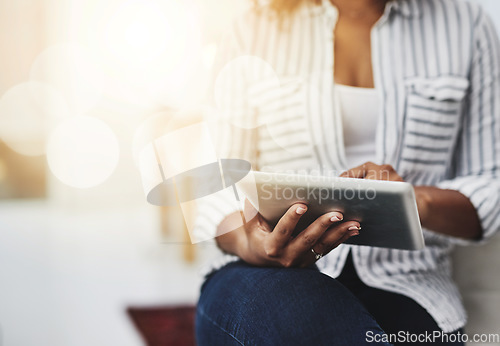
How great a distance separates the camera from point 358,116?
66 cm

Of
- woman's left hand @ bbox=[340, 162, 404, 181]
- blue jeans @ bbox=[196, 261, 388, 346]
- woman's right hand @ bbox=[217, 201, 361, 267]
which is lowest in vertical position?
blue jeans @ bbox=[196, 261, 388, 346]

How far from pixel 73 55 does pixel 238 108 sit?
3.17 m

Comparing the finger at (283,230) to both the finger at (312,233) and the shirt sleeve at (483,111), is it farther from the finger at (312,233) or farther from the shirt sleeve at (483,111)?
the shirt sleeve at (483,111)

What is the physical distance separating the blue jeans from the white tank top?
0.25 metres

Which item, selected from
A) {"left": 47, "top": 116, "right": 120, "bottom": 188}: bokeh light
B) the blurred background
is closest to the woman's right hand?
the blurred background

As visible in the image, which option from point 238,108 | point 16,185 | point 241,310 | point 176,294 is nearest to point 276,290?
point 241,310

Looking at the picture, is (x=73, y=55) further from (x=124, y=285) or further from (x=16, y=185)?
(x=124, y=285)

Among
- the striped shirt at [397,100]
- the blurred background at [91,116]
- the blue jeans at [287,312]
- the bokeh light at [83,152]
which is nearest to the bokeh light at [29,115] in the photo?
the blurred background at [91,116]

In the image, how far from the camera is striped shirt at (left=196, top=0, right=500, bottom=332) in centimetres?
65

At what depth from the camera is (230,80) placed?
694mm

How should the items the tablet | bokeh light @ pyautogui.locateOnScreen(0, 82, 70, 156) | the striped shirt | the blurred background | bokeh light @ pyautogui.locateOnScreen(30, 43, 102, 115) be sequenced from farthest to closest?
1. bokeh light @ pyautogui.locateOnScreen(0, 82, 70, 156)
2. bokeh light @ pyautogui.locateOnScreen(30, 43, 102, 115)
3. the blurred background
4. the striped shirt
5. the tablet

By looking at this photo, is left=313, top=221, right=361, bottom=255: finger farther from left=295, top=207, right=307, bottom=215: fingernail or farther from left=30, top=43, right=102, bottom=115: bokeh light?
left=30, top=43, right=102, bottom=115: bokeh light

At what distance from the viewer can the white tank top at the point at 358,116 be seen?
0.66 meters

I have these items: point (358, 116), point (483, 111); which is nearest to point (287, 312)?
point (358, 116)
